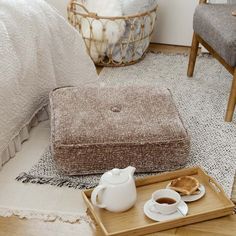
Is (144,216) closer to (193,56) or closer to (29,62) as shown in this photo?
(29,62)

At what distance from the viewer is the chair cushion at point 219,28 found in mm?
2197

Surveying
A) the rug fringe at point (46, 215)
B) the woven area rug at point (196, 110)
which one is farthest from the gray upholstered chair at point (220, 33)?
the rug fringe at point (46, 215)

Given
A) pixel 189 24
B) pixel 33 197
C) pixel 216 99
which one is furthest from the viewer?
pixel 189 24

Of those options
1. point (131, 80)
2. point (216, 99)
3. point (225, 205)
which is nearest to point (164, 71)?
point (131, 80)

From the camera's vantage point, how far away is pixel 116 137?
1826 mm

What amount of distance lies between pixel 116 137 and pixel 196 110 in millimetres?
741

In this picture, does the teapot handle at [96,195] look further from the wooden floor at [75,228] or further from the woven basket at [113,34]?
the woven basket at [113,34]

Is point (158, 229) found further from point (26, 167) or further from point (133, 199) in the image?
point (26, 167)

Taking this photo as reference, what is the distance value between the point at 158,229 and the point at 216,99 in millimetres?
1225

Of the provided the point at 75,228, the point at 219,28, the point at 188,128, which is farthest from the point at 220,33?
the point at 75,228

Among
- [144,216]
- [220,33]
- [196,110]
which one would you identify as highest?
[220,33]

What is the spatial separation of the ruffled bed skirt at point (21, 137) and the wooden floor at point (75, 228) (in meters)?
0.37

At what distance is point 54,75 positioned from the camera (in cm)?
226

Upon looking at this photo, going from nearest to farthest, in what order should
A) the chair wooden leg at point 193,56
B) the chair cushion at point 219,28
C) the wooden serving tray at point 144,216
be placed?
1. the wooden serving tray at point 144,216
2. the chair cushion at point 219,28
3. the chair wooden leg at point 193,56
